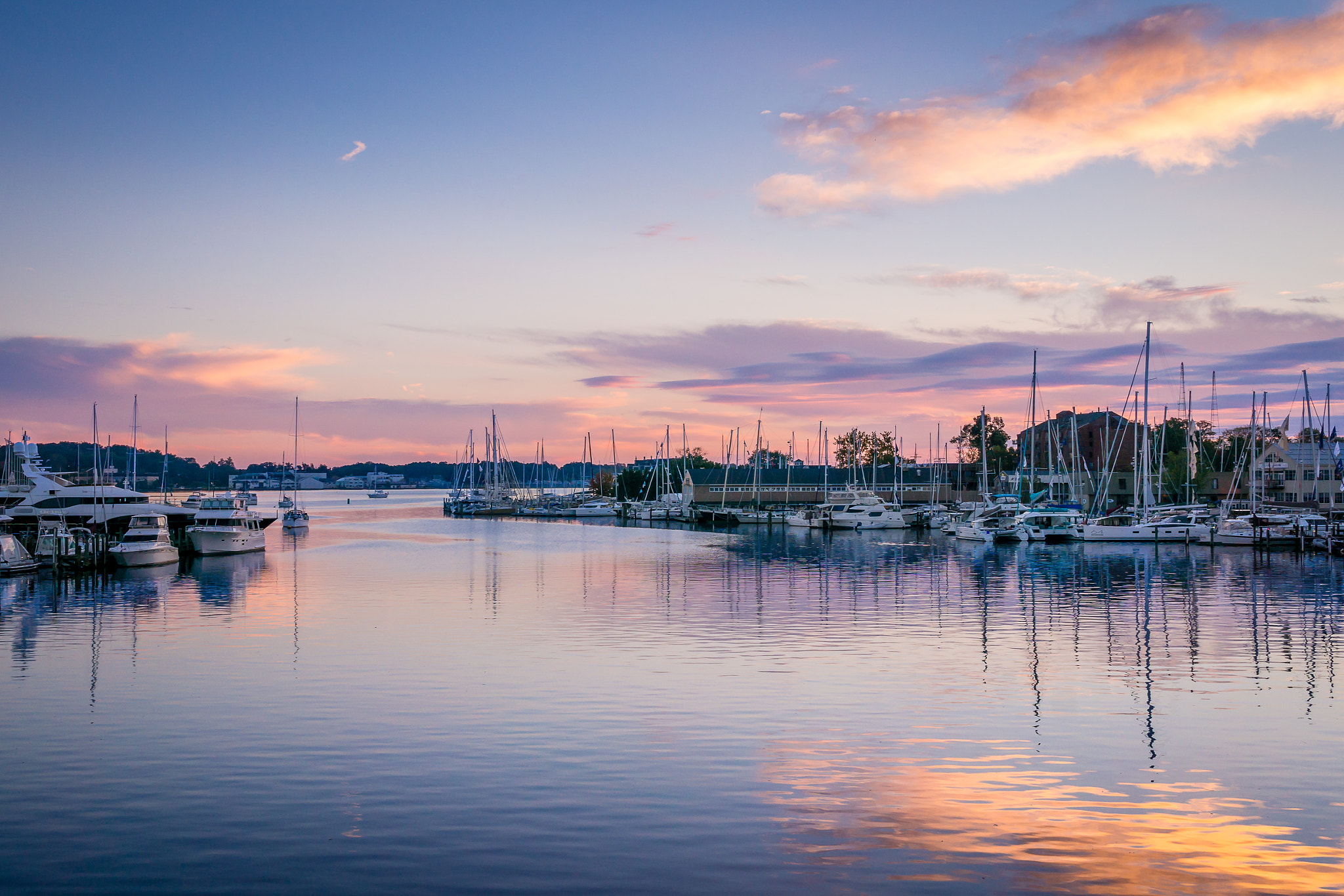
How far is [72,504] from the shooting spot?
7594cm

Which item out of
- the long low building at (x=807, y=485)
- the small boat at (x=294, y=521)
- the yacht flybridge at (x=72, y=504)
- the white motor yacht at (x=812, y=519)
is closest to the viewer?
the yacht flybridge at (x=72, y=504)

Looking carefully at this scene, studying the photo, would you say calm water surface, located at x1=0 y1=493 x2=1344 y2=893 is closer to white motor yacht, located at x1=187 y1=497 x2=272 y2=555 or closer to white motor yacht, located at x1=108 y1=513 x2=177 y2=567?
white motor yacht, located at x1=108 y1=513 x2=177 y2=567

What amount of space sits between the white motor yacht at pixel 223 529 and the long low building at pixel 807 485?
328 feet

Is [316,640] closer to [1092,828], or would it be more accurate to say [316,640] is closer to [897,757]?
[897,757]

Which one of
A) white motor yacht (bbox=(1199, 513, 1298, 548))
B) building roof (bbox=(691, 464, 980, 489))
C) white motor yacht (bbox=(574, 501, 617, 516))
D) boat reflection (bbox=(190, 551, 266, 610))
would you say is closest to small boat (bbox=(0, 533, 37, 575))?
boat reflection (bbox=(190, 551, 266, 610))

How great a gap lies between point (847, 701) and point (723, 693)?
297cm

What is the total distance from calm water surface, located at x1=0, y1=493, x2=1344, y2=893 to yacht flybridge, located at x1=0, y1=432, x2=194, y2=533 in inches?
1427

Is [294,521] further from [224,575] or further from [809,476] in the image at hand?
[809,476]

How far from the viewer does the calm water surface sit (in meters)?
13.3

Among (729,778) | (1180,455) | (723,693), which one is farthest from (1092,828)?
(1180,455)

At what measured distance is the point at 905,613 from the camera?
41969 millimetres

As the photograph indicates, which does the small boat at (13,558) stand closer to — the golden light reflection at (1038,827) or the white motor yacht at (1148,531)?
the golden light reflection at (1038,827)

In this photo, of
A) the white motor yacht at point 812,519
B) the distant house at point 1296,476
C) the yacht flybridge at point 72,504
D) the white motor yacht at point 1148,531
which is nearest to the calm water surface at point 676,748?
the yacht flybridge at point 72,504

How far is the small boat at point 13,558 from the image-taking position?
186 ft
